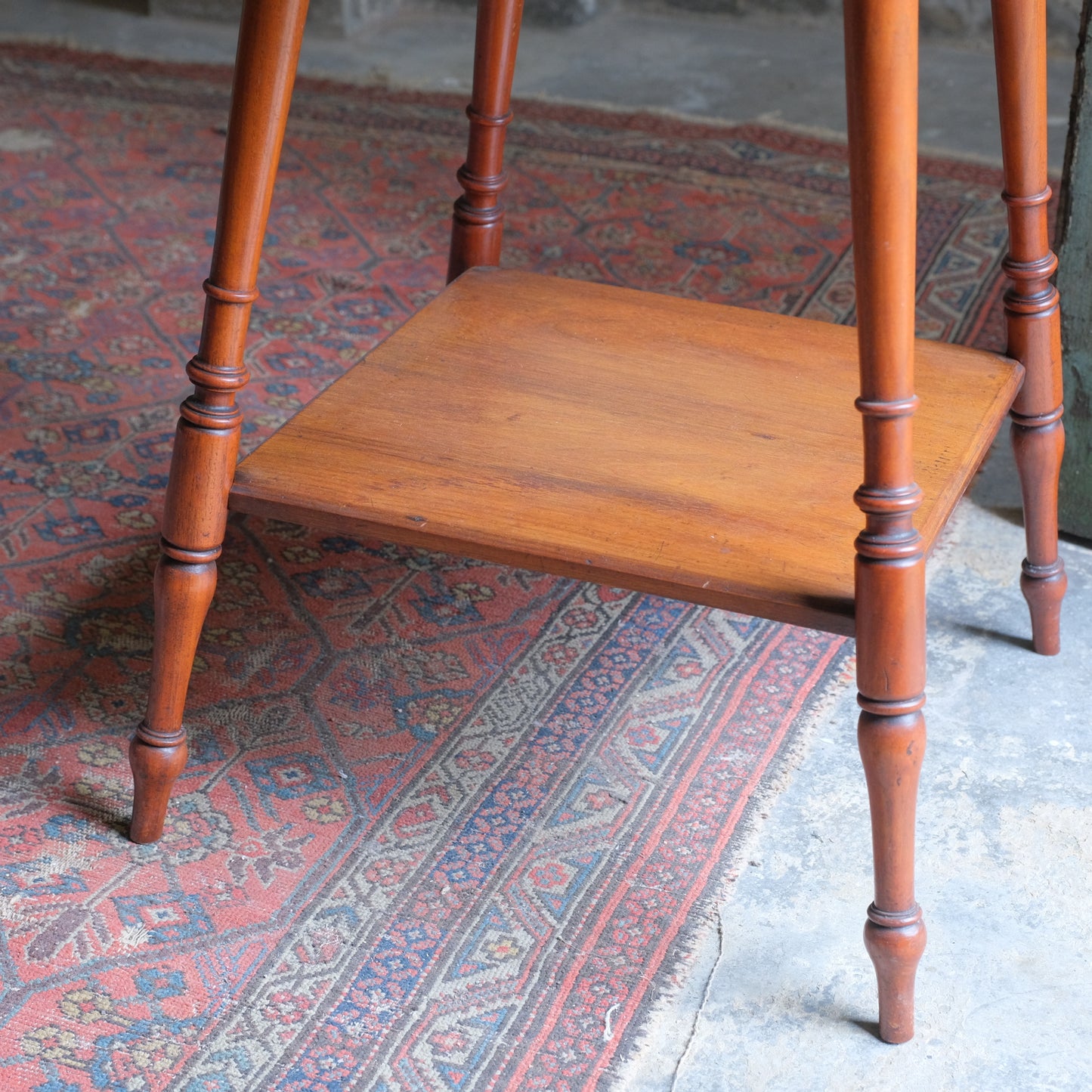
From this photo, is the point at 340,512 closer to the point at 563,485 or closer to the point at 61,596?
the point at 563,485

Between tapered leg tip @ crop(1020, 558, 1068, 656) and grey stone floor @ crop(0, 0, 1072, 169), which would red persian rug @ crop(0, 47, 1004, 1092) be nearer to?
tapered leg tip @ crop(1020, 558, 1068, 656)

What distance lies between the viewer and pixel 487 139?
6.57 ft

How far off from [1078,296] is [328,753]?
4.29 ft

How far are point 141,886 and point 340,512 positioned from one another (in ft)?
1.56

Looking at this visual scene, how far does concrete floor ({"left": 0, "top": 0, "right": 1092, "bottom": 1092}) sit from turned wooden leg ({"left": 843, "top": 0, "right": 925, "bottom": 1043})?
81 mm

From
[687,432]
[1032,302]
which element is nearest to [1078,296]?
[1032,302]

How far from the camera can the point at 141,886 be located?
1588mm

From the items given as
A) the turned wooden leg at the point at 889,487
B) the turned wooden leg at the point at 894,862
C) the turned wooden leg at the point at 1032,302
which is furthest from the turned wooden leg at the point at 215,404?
the turned wooden leg at the point at 1032,302

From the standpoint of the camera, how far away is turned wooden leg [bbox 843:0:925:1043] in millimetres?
1155

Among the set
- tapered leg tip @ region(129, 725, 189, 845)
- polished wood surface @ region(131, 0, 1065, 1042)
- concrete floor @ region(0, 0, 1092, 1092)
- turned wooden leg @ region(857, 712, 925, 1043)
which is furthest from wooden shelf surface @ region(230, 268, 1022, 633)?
concrete floor @ region(0, 0, 1092, 1092)

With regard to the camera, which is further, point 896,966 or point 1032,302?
point 1032,302

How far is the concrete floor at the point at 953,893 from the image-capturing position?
1410 mm

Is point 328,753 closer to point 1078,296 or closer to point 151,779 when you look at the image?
point 151,779

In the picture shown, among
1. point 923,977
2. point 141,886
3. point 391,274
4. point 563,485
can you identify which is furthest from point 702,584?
point 391,274
